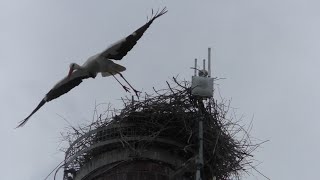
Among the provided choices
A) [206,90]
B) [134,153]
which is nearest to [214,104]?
[206,90]

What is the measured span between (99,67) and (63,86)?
138 cm

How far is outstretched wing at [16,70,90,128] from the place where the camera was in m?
18.9

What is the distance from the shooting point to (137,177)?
703 inches

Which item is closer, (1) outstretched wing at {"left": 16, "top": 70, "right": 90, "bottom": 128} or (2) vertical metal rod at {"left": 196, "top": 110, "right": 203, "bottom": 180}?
(2) vertical metal rod at {"left": 196, "top": 110, "right": 203, "bottom": 180}

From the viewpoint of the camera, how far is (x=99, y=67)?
1828 centimetres

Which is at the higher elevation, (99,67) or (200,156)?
(99,67)

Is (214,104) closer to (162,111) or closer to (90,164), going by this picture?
(162,111)

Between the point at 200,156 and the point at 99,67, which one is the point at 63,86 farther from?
the point at 200,156

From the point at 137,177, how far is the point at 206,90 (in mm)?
2548

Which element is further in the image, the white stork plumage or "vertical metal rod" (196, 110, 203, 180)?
the white stork plumage

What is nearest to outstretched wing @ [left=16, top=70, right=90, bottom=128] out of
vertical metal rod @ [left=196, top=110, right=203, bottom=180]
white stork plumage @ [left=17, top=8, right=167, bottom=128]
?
white stork plumage @ [left=17, top=8, right=167, bottom=128]

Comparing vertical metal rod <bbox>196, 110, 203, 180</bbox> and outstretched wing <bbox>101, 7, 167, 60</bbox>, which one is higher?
outstretched wing <bbox>101, 7, 167, 60</bbox>

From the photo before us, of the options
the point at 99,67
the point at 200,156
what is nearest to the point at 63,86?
the point at 99,67

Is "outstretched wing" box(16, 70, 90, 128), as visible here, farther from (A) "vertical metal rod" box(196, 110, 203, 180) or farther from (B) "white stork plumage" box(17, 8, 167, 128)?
(A) "vertical metal rod" box(196, 110, 203, 180)
